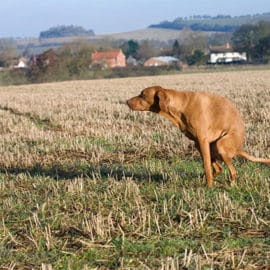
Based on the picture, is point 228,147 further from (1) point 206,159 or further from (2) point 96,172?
(2) point 96,172

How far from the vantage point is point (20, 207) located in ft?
24.7

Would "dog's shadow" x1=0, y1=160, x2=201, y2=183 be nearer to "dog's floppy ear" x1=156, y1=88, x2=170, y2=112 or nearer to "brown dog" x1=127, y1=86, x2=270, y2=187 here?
"brown dog" x1=127, y1=86, x2=270, y2=187

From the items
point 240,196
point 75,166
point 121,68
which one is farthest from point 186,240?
point 121,68

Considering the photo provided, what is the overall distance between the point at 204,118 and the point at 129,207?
5.98 ft

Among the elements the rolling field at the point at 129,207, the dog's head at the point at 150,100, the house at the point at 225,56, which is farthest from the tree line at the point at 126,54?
the dog's head at the point at 150,100

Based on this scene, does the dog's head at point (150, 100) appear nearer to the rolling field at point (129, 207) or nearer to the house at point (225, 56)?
the rolling field at point (129, 207)

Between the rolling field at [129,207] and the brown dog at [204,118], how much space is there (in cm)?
46

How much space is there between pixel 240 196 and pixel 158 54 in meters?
116

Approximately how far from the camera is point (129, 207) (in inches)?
279

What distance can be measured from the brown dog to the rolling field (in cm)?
46

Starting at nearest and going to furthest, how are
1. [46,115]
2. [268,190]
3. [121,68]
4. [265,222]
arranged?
[265,222]
[268,190]
[46,115]
[121,68]

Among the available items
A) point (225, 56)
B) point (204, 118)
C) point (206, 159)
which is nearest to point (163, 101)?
point (204, 118)

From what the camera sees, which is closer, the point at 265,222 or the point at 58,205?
the point at 265,222

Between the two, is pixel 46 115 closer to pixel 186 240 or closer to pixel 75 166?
pixel 75 166
